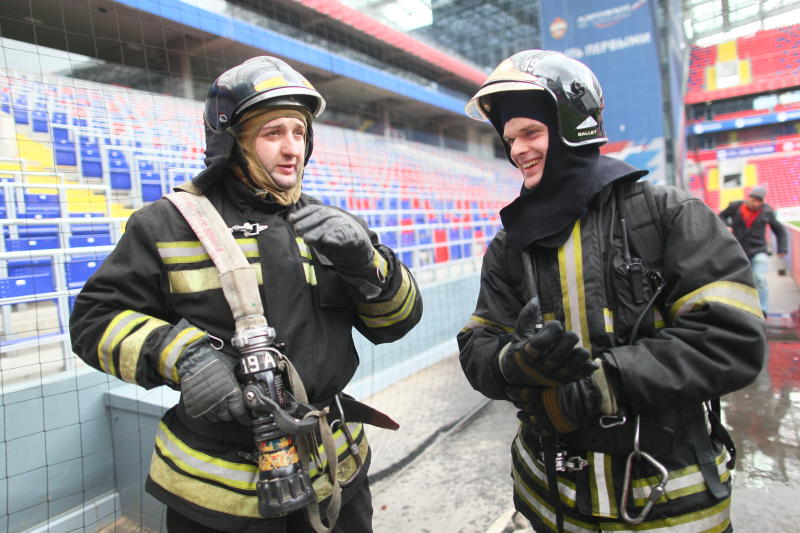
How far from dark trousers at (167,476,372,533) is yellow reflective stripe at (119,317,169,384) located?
417 mm

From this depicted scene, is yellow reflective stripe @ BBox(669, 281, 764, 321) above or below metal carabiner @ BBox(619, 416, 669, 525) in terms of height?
above

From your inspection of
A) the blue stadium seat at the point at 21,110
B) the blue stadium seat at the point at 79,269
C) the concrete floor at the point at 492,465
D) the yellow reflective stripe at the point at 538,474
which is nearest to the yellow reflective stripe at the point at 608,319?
the yellow reflective stripe at the point at 538,474

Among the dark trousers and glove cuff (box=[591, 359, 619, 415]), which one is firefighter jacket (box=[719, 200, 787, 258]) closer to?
glove cuff (box=[591, 359, 619, 415])

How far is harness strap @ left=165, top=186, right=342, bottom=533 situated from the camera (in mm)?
1299

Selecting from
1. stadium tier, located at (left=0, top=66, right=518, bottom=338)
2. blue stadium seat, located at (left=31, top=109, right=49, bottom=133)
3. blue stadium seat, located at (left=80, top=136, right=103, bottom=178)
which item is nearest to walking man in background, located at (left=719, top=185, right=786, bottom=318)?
stadium tier, located at (left=0, top=66, right=518, bottom=338)

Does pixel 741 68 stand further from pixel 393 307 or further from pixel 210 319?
pixel 210 319

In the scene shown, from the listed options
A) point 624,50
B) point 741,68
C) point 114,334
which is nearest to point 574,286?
point 114,334

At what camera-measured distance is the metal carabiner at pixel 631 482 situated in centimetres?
122

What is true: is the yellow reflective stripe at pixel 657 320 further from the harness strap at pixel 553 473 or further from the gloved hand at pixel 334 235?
the gloved hand at pixel 334 235

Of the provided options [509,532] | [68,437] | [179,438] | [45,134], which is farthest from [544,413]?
[45,134]

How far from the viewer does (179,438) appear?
4.48 ft

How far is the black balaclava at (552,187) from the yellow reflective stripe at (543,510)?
2.47ft

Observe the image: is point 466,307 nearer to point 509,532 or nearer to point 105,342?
point 509,532

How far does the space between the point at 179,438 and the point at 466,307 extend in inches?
234
